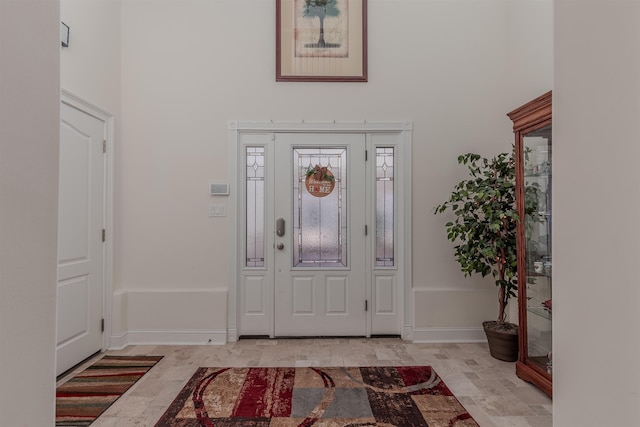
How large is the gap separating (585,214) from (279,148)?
3206 mm

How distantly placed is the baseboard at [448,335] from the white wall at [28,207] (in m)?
3.26

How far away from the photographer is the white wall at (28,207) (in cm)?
65

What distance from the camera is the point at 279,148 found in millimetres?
3600

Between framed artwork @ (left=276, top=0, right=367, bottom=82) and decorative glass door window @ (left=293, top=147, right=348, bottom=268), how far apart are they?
769mm

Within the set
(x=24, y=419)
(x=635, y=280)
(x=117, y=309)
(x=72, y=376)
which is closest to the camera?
(x=635, y=280)

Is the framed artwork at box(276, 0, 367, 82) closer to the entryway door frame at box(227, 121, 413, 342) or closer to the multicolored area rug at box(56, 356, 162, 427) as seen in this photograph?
the entryway door frame at box(227, 121, 413, 342)

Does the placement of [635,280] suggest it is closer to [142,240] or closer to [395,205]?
[395,205]

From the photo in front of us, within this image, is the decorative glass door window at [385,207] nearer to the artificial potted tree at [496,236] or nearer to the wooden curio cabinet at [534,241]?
the artificial potted tree at [496,236]

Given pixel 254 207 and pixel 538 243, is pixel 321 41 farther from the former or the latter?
pixel 538 243

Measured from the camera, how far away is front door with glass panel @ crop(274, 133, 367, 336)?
11.8ft

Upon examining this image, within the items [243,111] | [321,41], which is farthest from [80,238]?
[321,41]

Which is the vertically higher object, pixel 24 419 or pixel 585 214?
pixel 585 214

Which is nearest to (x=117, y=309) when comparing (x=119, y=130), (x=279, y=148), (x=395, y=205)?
(x=119, y=130)

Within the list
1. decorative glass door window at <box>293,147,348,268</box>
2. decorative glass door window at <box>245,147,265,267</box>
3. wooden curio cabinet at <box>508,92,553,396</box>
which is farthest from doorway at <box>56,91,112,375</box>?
wooden curio cabinet at <box>508,92,553,396</box>
